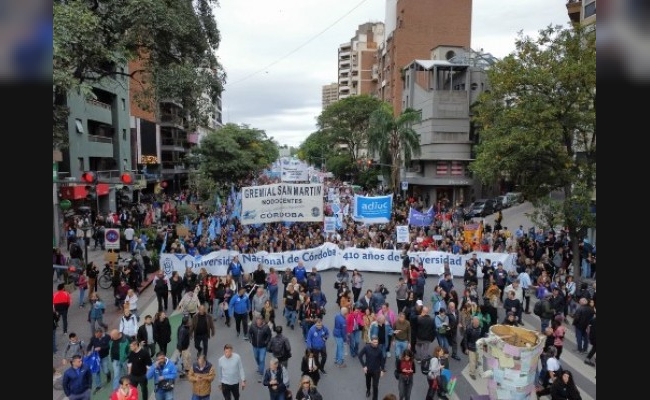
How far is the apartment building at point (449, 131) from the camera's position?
42375 millimetres

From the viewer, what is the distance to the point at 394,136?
142 ft

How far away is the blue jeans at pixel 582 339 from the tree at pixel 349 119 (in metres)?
52.0

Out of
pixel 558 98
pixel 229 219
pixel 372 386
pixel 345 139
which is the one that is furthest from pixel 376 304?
pixel 345 139

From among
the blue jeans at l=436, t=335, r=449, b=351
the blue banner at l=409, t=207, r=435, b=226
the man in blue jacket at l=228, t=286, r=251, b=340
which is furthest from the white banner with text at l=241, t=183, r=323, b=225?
the blue jeans at l=436, t=335, r=449, b=351

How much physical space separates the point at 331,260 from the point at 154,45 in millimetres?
10128

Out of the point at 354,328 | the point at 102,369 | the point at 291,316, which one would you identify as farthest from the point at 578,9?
the point at 102,369

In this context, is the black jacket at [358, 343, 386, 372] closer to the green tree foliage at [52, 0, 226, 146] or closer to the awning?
the green tree foliage at [52, 0, 226, 146]

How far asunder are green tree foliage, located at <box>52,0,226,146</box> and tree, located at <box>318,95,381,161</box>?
44389mm

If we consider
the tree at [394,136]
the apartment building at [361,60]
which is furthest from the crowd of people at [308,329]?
the apartment building at [361,60]

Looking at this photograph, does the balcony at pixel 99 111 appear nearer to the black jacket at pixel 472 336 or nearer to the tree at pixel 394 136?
the tree at pixel 394 136
